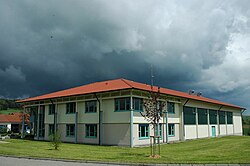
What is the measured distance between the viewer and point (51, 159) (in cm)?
1448

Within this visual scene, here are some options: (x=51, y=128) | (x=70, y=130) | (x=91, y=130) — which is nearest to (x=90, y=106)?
(x=91, y=130)

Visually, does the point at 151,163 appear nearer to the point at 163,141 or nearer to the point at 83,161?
the point at 83,161

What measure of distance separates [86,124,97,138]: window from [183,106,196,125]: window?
467 inches

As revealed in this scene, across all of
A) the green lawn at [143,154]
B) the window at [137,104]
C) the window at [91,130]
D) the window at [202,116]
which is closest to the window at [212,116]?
the window at [202,116]

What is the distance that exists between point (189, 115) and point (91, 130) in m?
13.3

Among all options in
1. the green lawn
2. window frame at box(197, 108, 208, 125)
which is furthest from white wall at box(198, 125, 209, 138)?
the green lawn

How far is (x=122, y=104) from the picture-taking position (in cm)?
2447

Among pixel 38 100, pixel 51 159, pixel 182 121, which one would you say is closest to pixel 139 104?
pixel 182 121

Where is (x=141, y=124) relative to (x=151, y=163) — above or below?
above

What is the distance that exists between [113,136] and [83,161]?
36.8ft

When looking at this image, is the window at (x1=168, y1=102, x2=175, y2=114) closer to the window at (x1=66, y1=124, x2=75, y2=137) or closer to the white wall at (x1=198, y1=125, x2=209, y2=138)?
the white wall at (x1=198, y1=125, x2=209, y2=138)

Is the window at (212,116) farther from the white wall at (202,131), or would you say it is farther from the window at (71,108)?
the window at (71,108)

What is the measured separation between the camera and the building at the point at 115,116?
2414 centimetres

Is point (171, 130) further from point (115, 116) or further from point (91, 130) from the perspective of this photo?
point (91, 130)
